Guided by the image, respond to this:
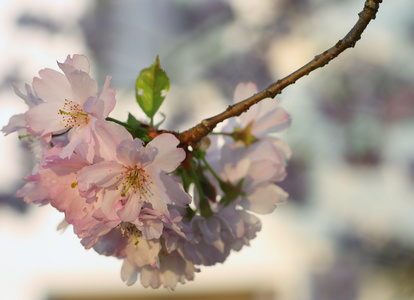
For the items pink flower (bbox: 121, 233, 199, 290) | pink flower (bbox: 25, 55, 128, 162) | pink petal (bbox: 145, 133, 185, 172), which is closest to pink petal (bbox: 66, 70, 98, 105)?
pink flower (bbox: 25, 55, 128, 162)

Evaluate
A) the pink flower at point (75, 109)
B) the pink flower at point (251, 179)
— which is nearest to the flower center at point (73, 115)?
the pink flower at point (75, 109)

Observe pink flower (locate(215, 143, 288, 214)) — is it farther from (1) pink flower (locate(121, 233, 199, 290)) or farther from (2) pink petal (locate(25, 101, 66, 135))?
(2) pink petal (locate(25, 101, 66, 135))

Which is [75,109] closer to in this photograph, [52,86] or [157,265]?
[52,86]

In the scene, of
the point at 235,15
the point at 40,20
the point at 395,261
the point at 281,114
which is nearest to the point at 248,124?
the point at 281,114

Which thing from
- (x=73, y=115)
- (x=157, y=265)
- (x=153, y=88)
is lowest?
(x=157, y=265)

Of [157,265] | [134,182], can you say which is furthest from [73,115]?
[157,265]

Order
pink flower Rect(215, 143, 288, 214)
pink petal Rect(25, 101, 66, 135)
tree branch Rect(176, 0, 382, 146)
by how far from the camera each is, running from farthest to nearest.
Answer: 1. pink flower Rect(215, 143, 288, 214)
2. pink petal Rect(25, 101, 66, 135)
3. tree branch Rect(176, 0, 382, 146)
